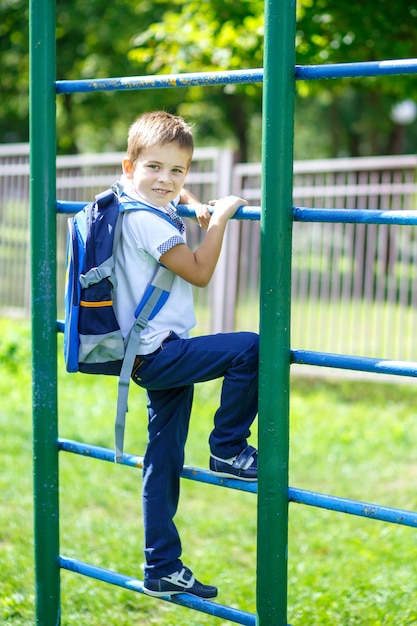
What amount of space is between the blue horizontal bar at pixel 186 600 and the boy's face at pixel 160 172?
1.09 metres

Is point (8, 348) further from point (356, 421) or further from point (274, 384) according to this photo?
point (274, 384)

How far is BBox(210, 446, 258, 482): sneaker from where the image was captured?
94.5 inches

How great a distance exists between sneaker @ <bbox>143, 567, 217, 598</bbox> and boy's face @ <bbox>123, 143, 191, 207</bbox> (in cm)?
102

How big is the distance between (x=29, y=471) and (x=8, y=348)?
10.4 ft

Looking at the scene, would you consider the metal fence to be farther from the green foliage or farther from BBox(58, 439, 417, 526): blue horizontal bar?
BBox(58, 439, 417, 526): blue horizontal bar

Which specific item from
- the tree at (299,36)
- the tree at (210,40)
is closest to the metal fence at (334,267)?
the tree at (299,36)

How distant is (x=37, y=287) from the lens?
2.74m

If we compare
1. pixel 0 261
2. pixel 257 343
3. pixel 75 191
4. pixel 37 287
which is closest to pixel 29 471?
pixel 37 287

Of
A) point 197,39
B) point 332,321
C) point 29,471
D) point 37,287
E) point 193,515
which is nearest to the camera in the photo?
point 37,287

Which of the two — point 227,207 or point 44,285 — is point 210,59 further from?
point 227,207

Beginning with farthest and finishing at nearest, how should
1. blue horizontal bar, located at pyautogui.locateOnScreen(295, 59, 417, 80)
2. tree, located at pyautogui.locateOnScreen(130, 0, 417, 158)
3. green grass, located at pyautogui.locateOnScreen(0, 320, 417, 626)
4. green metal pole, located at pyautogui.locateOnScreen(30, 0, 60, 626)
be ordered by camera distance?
tree, located at pyautogui.locateOnScreen(130, 0, 417, 158)
green grass, located at pyautogui.locateOnScreen(0, 320, 417, 626)
green metal pole, located at pyautogui.locateOnScreen(30, 0, 60, 626)
blue horizontal bar, located at pyautogui.locateOnScreen(295, 59, 417, 80)

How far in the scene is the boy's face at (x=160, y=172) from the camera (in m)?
2.44

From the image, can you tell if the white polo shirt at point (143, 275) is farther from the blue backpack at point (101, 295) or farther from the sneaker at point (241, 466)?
the sneaker at point (241, 466)

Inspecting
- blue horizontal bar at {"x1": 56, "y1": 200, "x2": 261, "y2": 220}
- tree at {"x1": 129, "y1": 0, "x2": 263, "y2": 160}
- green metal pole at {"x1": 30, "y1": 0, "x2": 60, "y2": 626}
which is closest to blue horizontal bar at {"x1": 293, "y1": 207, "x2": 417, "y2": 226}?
Result: blue horizontal bar at {"x1": 56, "y1": 200, "x2": 261, "y2": 220}
